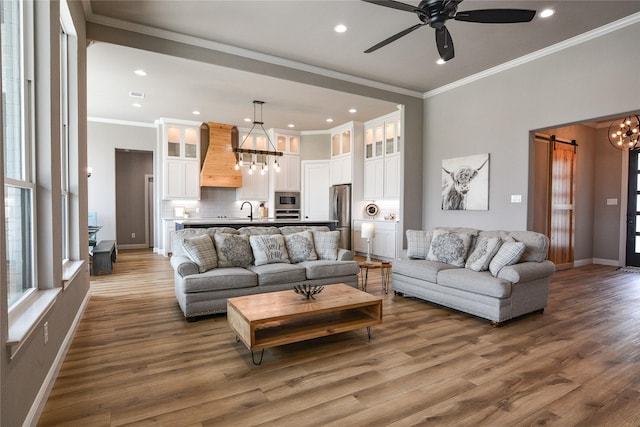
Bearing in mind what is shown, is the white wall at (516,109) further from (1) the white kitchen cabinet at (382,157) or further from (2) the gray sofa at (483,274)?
(2) the gray sofa at (483,274)

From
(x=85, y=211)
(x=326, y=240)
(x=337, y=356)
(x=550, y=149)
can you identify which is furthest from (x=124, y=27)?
(x=550, y=149)

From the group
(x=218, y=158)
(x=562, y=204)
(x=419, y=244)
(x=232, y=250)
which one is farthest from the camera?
(x=218, y=158)

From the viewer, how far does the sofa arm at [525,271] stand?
3.46 m

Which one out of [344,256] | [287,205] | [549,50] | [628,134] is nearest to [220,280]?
[344,256]

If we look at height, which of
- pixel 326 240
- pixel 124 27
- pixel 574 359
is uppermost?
pixel 124 27

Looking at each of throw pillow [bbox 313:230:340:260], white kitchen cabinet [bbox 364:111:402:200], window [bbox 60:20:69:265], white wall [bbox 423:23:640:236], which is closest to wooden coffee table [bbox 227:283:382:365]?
throw pillow [bbox 313:230:340:260]

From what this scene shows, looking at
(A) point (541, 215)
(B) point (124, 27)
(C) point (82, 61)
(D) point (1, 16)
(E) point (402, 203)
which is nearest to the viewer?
(D) point (1, 16)

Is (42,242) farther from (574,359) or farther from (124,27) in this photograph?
(574,359)

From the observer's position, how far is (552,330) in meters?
3.36

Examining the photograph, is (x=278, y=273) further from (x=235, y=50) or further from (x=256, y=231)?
(x=235, y=50)

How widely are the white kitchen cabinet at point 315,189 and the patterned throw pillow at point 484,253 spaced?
533 centimetres

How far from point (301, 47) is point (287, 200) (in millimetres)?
4853

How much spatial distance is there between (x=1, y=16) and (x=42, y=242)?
1.36 metres

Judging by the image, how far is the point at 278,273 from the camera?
12.9ft
